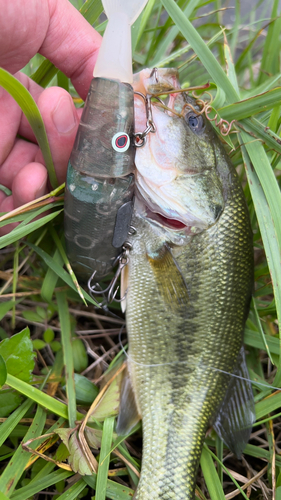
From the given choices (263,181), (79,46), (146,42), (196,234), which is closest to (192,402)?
(196,234)

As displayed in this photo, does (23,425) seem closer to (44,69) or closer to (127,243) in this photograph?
(127,243)

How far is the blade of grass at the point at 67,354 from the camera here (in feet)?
5.87

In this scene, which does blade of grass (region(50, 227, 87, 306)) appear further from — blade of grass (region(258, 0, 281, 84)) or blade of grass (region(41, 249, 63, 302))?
blade of grass (region(258, 0, 281, 84))

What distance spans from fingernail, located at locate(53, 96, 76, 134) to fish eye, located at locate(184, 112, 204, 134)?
1.79 feet

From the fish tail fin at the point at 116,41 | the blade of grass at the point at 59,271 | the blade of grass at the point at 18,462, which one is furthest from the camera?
the blade of grass at the point at 59,271

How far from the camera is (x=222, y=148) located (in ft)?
5.70

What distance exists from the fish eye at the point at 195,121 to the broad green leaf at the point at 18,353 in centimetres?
125

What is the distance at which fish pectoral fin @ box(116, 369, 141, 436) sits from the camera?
188 centimetres

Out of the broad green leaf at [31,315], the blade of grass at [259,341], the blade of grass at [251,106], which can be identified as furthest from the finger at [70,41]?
the blade of grass at [259,341]

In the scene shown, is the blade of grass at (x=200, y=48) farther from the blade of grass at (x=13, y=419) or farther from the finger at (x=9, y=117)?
the blade of grass at (x=13, y=419)

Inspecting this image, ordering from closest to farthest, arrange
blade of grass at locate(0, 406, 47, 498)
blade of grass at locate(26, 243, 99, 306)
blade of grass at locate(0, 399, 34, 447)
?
blade of grass at locate(0, 406, 47, 498)
blade of grass at locate(0, 399, 34, 447)
blade of grass at locate(26, 243, 99, 306)

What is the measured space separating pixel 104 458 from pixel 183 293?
2.98 feet

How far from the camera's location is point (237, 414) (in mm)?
1939

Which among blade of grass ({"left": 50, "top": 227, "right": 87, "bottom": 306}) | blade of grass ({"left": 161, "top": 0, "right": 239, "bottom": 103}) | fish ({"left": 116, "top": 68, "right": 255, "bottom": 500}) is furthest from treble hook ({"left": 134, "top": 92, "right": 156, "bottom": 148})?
blade of grass ({"left": 50, "top": 227, "right": 87, "bottom": 306})
